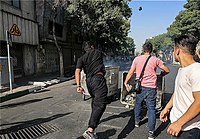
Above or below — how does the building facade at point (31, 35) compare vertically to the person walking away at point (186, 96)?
above

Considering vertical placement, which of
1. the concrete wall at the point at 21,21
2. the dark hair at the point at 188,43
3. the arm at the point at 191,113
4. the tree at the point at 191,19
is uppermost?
the tree at the point at 191,19

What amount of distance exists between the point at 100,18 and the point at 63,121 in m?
14.7

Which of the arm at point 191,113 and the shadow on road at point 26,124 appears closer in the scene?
the arm at point 191,113

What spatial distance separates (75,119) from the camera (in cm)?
569

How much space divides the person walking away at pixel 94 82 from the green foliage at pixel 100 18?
13820 mm

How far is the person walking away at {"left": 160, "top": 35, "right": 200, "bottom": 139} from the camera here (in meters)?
2.11

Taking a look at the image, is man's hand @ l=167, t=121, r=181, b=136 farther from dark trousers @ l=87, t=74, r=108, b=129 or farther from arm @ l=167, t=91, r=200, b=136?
dark trousers @ l=87, t=74, r=108, b=129

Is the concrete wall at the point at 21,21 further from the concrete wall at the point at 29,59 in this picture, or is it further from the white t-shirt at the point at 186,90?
the white t-shirt at the point at 186,90

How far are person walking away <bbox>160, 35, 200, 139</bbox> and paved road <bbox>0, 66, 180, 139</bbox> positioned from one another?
229 centimetres

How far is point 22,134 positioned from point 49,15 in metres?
15.3

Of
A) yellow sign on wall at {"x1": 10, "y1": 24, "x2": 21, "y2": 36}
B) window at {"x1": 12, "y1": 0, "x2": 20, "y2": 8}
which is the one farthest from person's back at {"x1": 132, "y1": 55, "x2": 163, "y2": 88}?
window at {"x1": 12, "y1": 0, "x2": 20, "y2": 8}

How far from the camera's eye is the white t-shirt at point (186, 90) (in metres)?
2.13

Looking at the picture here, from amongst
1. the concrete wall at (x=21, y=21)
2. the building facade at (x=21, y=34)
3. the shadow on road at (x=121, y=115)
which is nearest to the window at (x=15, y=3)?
the building facade at (x=21, y=34)

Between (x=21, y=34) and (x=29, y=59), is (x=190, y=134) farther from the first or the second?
(x=29, y=59)
